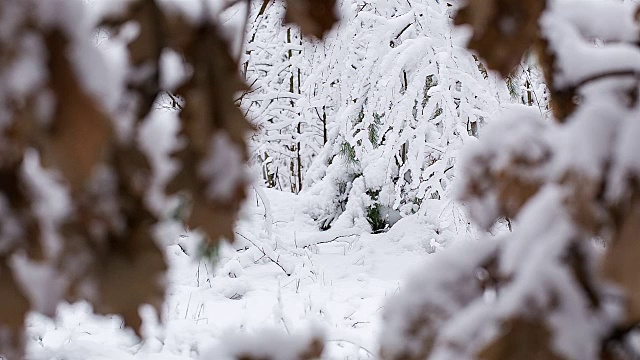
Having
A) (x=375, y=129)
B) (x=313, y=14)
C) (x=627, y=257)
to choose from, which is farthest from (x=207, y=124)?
(x=375, y=129)

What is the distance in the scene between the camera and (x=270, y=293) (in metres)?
3.81

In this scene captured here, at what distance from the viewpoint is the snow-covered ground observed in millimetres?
2807

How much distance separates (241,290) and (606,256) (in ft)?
11.8

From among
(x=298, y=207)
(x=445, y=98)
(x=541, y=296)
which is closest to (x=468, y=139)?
(x=445, y=98)

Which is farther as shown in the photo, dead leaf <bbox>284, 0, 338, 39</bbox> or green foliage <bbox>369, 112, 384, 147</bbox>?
green foliage <bbox>369, 112, 384, 147</bbox>

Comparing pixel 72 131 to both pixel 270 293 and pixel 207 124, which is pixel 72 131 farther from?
pixel 270 293

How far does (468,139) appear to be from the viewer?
3.76m

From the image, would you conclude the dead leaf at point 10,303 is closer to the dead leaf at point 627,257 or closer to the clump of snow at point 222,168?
the clump of snow at point 222,168

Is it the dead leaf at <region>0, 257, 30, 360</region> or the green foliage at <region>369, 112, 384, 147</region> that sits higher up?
the green foliage at <region>369, 112, 384, 147</region>

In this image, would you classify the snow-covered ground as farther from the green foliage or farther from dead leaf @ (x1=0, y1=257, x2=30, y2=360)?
dead leaf @ (x1=0, y1=257, x2=30, y2=360)

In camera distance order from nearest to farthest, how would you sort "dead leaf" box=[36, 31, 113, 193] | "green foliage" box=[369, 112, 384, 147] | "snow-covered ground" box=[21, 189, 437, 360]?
1. "dead leaf" box=[36, 31, 113, 193]
2. "snow-covered ground" box=[21, 189, 437, 360]
3. "green foliage" box=[369, 112, 384, 147]

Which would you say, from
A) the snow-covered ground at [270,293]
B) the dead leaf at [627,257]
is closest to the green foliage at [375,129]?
the snow-covered ground at [270,293]

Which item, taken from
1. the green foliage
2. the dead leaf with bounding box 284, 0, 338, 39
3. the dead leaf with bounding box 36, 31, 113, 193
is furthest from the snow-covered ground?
the dead leaf with bounding box 36, 31, 113, 193

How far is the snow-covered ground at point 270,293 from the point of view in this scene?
2.81m
